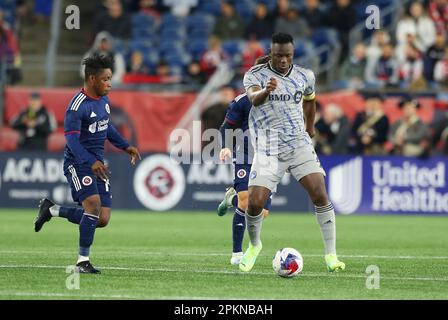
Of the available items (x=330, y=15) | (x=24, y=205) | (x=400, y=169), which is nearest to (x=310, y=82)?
(x=400, y=169)

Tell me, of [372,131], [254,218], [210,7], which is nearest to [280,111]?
[254,218]

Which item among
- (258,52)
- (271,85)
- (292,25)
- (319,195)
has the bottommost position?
(319,195)

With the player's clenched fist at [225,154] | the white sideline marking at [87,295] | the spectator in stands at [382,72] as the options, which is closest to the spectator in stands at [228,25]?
the spectator in stands at [382,72]

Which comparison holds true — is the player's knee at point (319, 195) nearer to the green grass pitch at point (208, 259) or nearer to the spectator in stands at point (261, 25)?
the green grass pitch at point (208, 259)

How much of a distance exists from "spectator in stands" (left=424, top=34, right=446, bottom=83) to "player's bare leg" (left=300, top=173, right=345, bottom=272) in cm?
1418

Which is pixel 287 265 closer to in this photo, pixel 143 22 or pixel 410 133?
pixel 410 133

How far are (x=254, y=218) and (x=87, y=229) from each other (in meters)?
1.84

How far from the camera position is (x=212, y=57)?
1035 inches

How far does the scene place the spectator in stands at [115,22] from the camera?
27.8m

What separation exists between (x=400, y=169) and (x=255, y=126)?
38.3 ft

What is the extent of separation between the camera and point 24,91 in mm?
25156

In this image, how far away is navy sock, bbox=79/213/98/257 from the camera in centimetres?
1192

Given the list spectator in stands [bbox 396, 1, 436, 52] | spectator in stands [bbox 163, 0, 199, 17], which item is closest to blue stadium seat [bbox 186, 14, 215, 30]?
spectator in stands [bbox 163, 0, 199, 17]

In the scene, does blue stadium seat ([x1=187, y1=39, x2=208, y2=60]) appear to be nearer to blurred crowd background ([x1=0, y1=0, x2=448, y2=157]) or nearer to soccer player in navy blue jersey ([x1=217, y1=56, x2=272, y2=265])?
blurred crowd background ([x1=0, y1=0, x2=448, y2=157])
